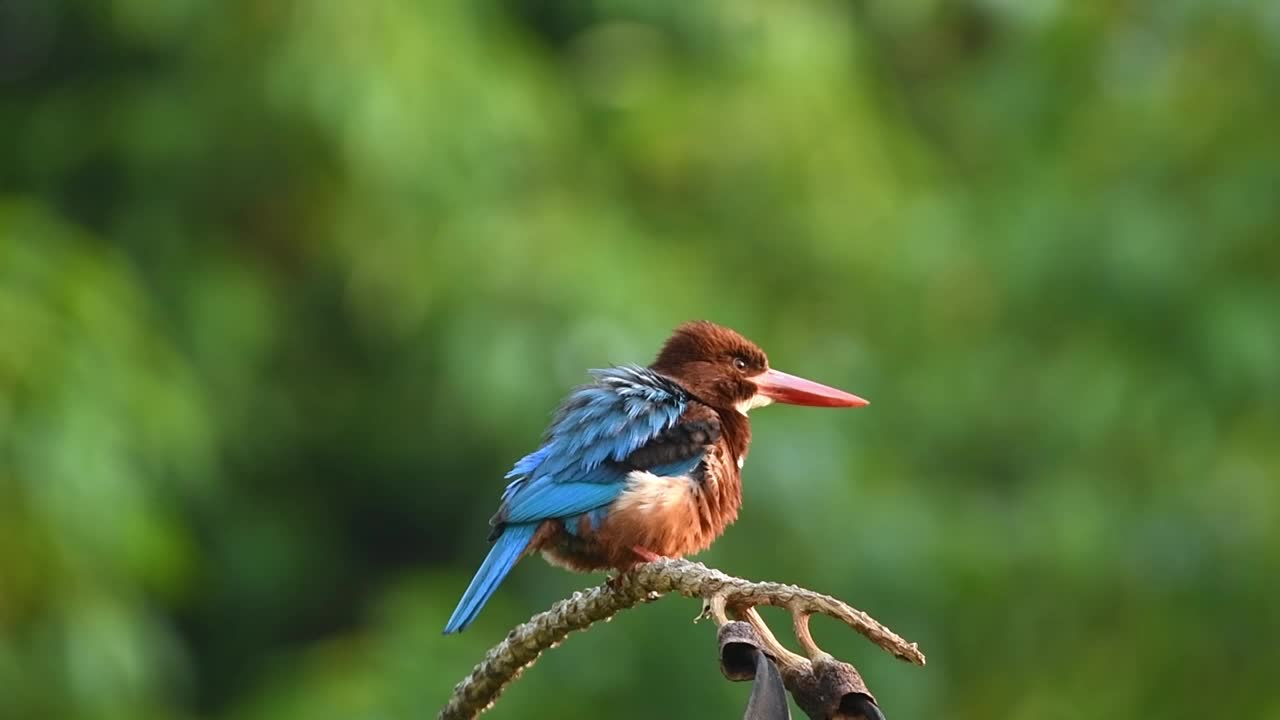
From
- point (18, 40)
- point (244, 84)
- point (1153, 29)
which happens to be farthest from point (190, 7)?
point (1153, 29)

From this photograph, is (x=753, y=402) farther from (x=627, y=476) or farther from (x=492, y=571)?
(x=492, y=571)

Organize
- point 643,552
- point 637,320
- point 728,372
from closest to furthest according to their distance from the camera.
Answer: point 643,552, point 728,372, point 637,320

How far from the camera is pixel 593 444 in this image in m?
3.18

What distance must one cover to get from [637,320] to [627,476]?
2631mm

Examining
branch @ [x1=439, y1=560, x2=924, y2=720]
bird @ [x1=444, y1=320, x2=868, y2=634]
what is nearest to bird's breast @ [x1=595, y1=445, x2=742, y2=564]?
bird @ [x1=444, y1=320, x2=868, y2=634]

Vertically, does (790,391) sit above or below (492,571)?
above

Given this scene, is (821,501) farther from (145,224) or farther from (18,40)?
(18,40)

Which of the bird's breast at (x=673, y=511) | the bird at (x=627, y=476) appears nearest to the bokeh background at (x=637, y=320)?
the bird at (x=627, y=476)

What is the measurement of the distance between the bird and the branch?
68 centimetres

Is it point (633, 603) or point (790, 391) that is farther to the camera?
point (790, 391)

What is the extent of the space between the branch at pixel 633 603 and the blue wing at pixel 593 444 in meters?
0.80

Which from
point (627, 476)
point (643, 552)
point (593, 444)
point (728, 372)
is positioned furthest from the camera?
point (728, 372)

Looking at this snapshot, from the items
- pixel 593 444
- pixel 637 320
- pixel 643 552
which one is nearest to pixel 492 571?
pixel 643 552

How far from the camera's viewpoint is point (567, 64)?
7168 mm
